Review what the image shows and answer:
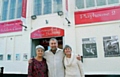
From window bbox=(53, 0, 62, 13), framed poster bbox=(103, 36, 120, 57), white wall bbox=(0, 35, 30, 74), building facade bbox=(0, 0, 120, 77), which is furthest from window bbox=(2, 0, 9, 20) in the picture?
framed poster bbox=(103, 36, 120, 57)

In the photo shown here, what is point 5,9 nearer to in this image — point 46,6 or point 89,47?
point 46,6

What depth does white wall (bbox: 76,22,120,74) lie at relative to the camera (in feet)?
18.7

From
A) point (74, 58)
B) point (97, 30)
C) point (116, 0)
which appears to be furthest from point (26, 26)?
point (74, 58)

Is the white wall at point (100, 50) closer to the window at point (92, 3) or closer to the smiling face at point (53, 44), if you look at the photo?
the window at point (92, 3)

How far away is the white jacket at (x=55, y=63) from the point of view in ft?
8.09

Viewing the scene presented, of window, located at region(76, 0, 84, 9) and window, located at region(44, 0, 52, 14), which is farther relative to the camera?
window, located at region(44, 0, 52, 14)

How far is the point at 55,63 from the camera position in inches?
98.7

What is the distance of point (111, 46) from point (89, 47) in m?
0.99

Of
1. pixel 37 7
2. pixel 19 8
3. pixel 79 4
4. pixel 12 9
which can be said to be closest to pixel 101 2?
pixel 79 4

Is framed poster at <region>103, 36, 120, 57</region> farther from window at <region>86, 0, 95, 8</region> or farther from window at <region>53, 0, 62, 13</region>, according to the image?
window at <region>53, 0, 62, 13</region>

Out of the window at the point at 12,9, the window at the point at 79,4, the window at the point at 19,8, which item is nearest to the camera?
the window at the point at 79,4

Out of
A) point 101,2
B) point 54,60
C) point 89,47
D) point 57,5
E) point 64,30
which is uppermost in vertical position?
point 57,5

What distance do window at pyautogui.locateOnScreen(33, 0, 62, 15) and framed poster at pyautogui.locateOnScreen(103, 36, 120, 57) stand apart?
9.97 feet

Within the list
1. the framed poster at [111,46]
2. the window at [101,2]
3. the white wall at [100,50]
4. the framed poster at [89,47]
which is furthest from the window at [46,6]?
the framed poster at [111,46]
